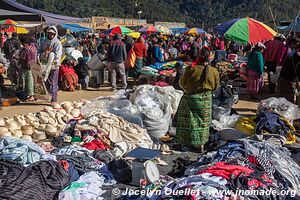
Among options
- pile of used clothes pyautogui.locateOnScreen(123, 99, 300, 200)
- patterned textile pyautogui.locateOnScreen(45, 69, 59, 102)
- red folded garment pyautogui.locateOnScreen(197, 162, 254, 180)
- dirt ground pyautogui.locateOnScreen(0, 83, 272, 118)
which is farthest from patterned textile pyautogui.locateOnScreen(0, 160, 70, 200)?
patterned textile pyautogui.locateOnScreen(45, 69, 59, 102)

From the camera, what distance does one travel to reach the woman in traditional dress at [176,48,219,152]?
596cm

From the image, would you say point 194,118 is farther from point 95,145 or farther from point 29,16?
point 29,16

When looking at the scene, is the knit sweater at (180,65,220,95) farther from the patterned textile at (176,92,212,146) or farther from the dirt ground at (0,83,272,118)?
the dirt ground at (0,83,272,118)

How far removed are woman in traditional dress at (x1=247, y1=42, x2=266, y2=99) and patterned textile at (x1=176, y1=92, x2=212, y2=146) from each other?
13.2ft

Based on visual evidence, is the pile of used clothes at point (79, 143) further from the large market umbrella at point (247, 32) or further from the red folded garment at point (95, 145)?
the large market umbrella at point (247, 32)

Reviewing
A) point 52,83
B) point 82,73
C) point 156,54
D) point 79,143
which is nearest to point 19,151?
point 79,143

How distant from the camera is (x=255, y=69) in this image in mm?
9867

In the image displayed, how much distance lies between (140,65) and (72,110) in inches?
186

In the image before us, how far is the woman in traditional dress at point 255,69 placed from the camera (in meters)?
9.67

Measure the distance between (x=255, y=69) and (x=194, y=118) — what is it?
4376 millimetres

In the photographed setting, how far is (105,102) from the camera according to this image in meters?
7.62

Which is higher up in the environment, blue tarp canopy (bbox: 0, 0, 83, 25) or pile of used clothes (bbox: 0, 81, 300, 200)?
blue tarp canopy (bbox: 0, 0, 83, 25)

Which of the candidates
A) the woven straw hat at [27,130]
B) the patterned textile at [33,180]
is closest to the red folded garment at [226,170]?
the patterned textile at [33,180]

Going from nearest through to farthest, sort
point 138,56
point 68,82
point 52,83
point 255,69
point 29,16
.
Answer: point 52,83
point 255,69
point 68,82
point 138,56
point 29,16
